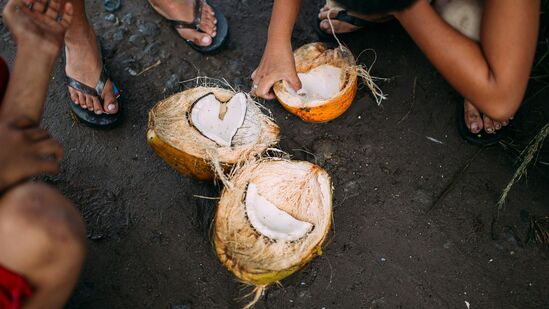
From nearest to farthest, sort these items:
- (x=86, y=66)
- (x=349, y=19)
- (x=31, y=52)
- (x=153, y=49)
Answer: (x=31, y=52)
(x=86, y=66)
(x=349, y=19)
(x=153, y=49)

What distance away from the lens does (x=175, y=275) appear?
6.79 ft

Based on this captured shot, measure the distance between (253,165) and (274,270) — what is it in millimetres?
442

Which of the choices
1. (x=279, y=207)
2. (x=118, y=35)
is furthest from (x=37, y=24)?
(x=279, y=207)

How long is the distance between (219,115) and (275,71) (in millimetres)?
322

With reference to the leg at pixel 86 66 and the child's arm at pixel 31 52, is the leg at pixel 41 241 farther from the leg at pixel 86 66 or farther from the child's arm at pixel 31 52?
the leg at pixel 86 66

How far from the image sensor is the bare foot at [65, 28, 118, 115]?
2.25 meters

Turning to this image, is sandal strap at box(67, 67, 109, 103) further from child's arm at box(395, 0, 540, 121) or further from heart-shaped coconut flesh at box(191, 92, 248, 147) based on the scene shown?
child's arm at box(395, 0, 540, 121)

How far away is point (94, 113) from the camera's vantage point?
91.5 inches

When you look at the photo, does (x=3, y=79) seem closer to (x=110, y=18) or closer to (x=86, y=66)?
(x=86, y=66)

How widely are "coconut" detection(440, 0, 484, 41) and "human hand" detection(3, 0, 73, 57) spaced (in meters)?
1.54

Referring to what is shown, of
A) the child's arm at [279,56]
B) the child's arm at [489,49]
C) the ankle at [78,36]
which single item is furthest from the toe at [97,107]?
the child's arm at [489,49]

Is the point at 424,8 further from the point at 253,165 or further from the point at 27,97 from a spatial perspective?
the point at 27,97

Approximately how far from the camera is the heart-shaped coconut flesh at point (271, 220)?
70.9 inches

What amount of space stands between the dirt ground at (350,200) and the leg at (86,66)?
14 centimetres
